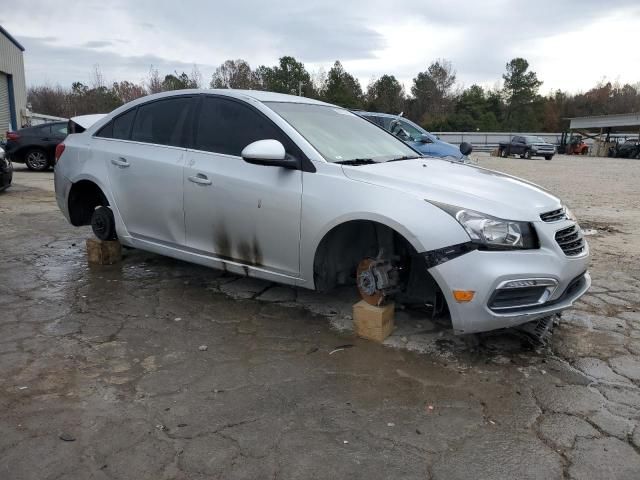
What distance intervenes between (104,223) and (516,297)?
3.89 metres

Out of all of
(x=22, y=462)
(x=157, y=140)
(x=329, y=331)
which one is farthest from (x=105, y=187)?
(x=22, y=462)

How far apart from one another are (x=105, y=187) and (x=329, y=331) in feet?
8.39

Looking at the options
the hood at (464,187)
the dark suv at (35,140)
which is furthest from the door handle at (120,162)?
the dark suv at (35,140)

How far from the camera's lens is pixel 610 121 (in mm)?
40281

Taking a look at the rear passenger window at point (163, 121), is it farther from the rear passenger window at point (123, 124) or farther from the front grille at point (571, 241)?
the front grille at point (571, 241)

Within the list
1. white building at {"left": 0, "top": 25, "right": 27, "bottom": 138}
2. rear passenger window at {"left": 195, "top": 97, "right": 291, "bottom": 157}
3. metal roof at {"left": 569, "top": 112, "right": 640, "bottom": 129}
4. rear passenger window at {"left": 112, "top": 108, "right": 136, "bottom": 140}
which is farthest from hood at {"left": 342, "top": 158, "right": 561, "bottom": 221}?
metal roof at {"left": 569, "top": 112, "right": 640, "bottom": 129}

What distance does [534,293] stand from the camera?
3.17 m

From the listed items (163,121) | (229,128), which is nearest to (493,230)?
(229,128)

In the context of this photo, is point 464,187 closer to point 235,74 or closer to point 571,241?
point 571,241

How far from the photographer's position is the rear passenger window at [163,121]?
4445 millimetres

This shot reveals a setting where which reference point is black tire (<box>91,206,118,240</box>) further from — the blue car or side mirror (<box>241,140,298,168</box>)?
the blue car

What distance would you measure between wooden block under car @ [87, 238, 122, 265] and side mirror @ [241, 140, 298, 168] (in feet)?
7.77

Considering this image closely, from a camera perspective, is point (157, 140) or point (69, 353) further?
point (157, 140)

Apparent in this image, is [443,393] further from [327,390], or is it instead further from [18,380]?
[18,380]
